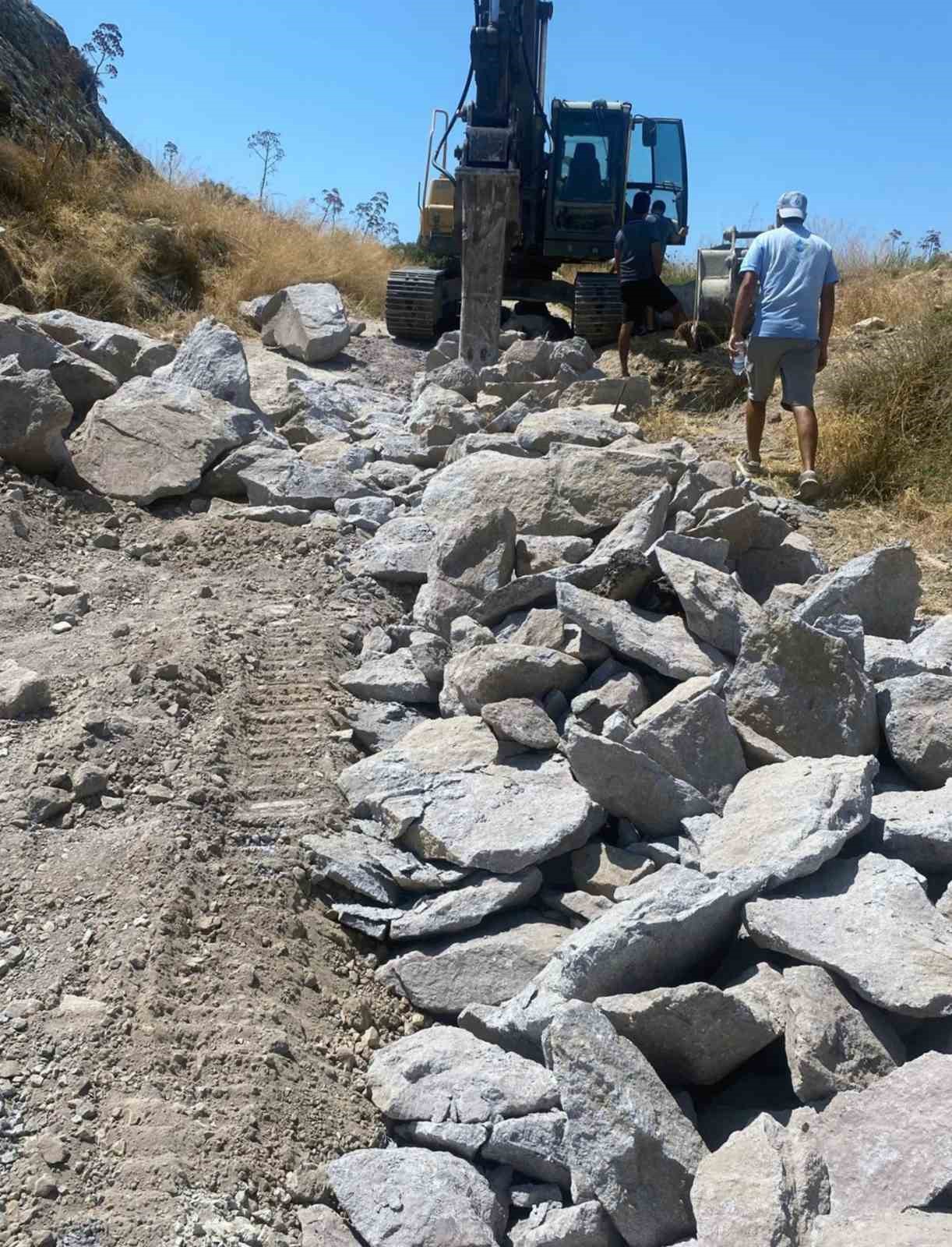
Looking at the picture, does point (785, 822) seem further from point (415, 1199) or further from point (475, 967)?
point (415, 1199)

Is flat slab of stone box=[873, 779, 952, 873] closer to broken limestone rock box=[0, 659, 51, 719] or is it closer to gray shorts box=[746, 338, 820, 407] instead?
broken limestone rock box=[0, 659, 51, 719]

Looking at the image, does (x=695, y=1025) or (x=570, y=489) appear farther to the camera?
(x=570, y=489)

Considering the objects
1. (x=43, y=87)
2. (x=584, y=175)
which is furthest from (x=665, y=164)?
(x=43, y=87)

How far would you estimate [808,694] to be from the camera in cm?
356

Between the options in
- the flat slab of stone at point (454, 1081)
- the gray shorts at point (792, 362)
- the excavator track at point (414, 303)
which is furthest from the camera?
the excavator track at point (414, 303)

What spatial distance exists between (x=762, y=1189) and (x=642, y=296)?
893 cm

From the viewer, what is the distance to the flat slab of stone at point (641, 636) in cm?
383

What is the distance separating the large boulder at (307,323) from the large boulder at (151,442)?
3524 millimetres

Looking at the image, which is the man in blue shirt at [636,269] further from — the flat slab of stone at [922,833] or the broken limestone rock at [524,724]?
the flat slab of stone at [922,833]

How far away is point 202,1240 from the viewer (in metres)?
2.21

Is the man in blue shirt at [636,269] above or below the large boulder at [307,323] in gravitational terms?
above

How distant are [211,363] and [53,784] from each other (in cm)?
411

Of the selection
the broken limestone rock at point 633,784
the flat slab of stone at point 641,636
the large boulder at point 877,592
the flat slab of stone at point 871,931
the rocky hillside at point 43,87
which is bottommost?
the flat slab of stone at point 871,931

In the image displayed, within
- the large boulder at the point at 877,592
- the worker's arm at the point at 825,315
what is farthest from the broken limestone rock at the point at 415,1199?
the worker's arm at the point at 825,315
